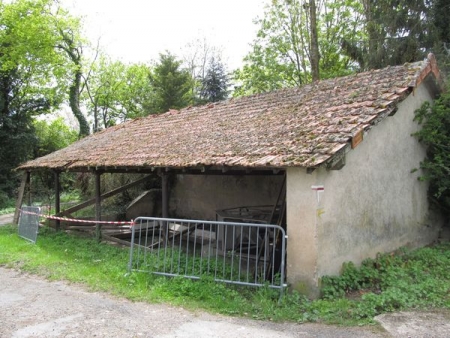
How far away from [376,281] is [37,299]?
5406mm

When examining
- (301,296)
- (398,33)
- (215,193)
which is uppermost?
(398,33)

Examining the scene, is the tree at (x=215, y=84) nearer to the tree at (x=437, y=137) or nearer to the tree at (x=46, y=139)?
the tree at (x=46, y=139)

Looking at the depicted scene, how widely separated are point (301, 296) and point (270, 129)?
3313 millimetres

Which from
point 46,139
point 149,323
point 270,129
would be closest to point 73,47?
point 46,139

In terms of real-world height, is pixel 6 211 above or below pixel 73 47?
below

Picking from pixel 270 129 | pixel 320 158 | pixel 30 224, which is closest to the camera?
pixel 320 158

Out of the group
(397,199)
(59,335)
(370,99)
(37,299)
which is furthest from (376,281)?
(37,299)

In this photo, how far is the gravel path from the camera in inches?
172

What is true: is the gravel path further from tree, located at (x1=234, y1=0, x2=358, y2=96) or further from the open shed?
tree, located at (x1=234, y1=0, x2=358, y2=96)

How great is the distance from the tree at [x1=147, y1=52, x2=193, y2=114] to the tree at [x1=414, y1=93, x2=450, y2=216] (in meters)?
17.3

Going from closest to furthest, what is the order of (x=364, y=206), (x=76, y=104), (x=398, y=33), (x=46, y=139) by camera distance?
(x=364, y=206)
(x=398, y=33)
(x=46, y=139)
(x=76, y=104)

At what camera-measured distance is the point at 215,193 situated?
11797 millimetres

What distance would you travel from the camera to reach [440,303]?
5223 millimetres

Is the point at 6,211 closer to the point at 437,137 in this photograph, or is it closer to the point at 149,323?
the point at 149,323
